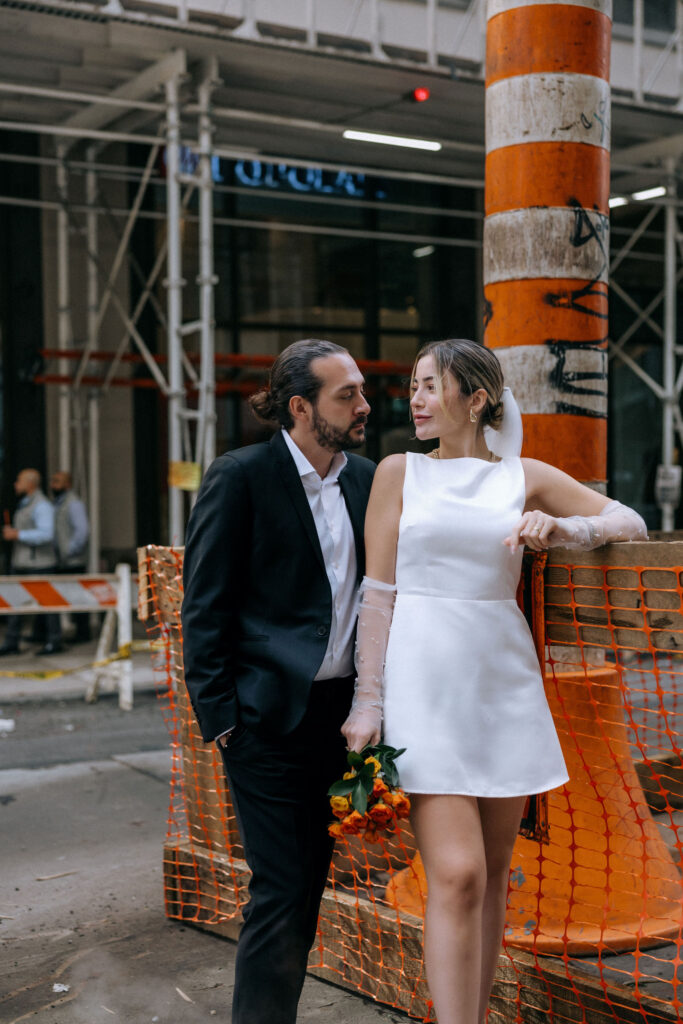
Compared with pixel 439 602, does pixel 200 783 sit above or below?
below

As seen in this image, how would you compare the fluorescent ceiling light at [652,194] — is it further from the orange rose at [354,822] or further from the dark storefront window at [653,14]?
the orange rose at [354,822]

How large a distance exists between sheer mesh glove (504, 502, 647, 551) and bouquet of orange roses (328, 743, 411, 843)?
63 cm

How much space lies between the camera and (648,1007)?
3.12 m

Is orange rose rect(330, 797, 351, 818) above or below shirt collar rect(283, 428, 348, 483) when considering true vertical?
below

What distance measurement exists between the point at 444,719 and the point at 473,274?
14.1m

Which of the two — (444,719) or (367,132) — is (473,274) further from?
(444,719)

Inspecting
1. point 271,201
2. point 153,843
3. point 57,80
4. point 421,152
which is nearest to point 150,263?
point 271,201

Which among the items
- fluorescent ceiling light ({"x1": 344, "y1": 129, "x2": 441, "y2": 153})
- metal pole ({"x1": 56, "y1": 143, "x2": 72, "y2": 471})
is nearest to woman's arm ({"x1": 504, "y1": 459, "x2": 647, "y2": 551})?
fluorescent ceiling light ({"x1": 344, "y1": 129, "x2": 441, "y2": 153})

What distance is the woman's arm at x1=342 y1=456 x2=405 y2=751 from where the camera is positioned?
113 inches

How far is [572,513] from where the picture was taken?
313cm

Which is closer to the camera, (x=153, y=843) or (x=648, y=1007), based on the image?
(x=648, y=1007)

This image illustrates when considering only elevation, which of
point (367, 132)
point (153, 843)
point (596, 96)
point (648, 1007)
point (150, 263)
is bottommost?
point (153, 843)

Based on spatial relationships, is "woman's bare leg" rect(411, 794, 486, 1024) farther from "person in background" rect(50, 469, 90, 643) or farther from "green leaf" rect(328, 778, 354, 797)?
"person in background" rect(50, 469, 90, 643)

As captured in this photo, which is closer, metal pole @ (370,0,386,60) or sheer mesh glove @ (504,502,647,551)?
sheer mesh glove @ (504,502,647,551)
